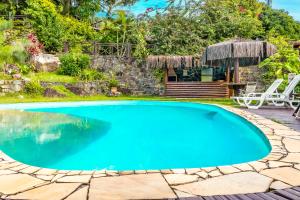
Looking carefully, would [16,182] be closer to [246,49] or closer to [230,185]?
[230,185]

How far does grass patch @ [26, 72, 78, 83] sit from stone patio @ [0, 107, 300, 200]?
12.5 m

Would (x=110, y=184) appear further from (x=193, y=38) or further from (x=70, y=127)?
(x=193, y=38)

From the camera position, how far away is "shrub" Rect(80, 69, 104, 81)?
16375mm

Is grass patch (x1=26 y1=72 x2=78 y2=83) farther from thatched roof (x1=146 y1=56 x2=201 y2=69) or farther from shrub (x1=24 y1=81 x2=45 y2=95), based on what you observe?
thatched roof (x1=146 y1=56 x2=201 y2=69)

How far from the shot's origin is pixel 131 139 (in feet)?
21.3

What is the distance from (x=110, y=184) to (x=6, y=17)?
20246 millimetres

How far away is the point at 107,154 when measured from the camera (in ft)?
16.9

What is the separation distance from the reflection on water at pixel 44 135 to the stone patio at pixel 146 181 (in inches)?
57.7

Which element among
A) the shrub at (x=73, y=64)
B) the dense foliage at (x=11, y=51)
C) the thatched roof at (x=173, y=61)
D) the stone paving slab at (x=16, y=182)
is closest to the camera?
the stone paving slab at (x=16, y=182)

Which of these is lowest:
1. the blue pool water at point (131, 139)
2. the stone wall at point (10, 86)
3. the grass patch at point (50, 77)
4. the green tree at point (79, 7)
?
the blue pool water at point (131, 139)

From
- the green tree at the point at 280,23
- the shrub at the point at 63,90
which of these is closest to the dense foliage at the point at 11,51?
the shrub at the point at 63,90

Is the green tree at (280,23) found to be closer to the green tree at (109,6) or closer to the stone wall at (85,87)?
the green tree at (109,6)

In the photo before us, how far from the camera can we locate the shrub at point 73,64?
54.7 ft

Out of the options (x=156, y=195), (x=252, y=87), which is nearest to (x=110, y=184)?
(x=156, y=195)
